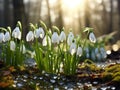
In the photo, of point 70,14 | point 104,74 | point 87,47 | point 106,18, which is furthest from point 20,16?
point 70,14

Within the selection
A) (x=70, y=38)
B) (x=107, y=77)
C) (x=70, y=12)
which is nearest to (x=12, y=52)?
(x=70, y=38)

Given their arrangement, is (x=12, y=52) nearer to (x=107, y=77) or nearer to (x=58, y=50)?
(x=58, y=50)

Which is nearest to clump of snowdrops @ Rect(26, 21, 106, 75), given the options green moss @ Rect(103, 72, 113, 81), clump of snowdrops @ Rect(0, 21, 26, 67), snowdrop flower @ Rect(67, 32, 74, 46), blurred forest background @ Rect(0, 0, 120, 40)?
snowdrop flower @ Rect(67, 32, 74, 46)

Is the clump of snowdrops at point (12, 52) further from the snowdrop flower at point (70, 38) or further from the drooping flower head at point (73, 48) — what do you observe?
the drooping flower head at point (73, 48)

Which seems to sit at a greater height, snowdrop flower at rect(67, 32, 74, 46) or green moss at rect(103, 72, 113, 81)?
snowdrop flower at rect(67, 32, 74, 46)

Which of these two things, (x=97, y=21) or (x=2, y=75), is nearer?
(x=2, y=75)

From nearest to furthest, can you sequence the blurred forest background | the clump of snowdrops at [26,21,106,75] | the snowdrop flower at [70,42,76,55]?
the snowdrop flower at [70,42,76,55] → the clump of snowdrops at [26,21,106,75] → the blurred forest background

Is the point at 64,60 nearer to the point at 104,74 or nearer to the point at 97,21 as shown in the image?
the point at 104,74

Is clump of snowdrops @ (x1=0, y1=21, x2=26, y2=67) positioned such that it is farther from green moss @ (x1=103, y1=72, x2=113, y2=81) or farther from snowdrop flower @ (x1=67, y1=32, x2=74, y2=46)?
green moss @ (x1=103, y1=72, x2=113, y2=81)

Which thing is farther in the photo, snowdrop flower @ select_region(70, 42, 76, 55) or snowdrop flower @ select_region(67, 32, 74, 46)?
snowdrop flower @ select_region(67, 32, 74, 46)

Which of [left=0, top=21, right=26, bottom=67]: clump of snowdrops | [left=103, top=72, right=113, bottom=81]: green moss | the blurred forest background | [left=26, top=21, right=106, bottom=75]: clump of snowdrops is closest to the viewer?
[left=103, top=72, right=113, bottom=81]: green moss

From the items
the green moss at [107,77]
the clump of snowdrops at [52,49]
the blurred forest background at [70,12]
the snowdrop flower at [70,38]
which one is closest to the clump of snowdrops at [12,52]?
the clump of snowdrops at [52,49]
